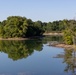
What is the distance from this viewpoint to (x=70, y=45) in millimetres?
59938

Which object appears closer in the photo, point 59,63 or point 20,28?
point 59,63

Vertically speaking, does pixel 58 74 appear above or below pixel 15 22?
below

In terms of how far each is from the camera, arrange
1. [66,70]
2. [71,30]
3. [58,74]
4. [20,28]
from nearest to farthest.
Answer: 1. [58,74]
2. [66,70]
3. [71,30]
4. [20,28]

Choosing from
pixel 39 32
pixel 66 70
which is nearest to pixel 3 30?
pixel 39 32

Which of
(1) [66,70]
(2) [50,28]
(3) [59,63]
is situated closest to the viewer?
(1) [66,70]

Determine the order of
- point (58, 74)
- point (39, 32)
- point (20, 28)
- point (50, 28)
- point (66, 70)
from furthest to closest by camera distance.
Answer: point (50, 28) → point (39, 32) → point (20, 28) → point (66, 70) → point (58, 74)

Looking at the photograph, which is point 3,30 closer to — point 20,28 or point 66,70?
point 20,28

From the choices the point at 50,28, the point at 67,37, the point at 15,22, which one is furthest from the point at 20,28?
the point at 50,28

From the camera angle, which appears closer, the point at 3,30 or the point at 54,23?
the point at 3,30

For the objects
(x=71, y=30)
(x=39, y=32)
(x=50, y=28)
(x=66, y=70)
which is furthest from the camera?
(x=50, y=28)

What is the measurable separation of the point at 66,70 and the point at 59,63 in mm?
5861

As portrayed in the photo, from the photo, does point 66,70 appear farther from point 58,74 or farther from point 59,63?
point 59,63

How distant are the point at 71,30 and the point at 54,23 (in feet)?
349

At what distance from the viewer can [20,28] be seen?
98.5 meters
